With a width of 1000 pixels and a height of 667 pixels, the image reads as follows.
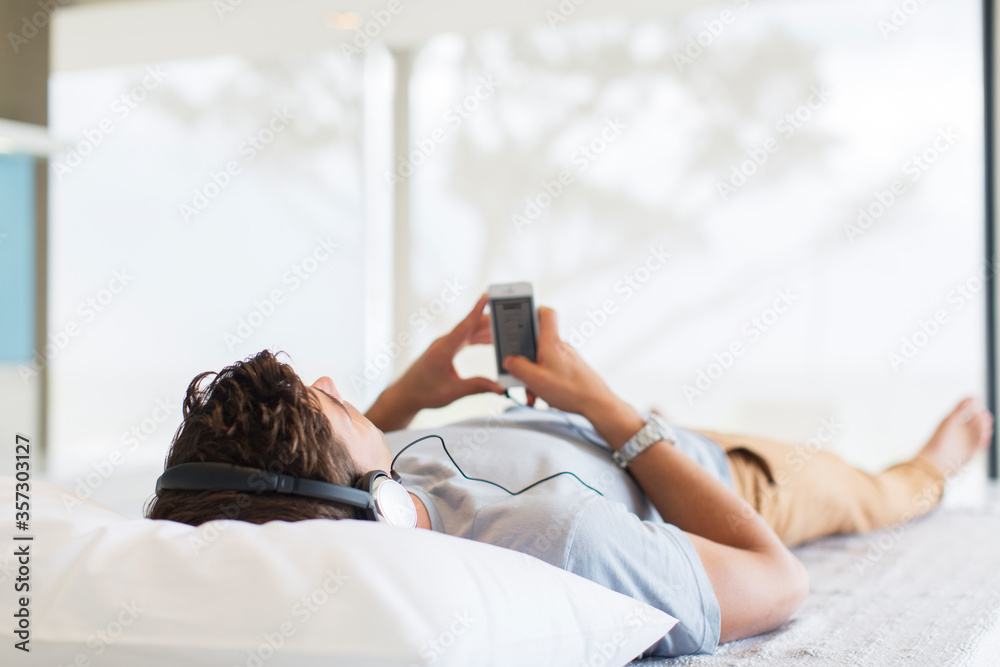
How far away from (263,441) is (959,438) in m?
1.63

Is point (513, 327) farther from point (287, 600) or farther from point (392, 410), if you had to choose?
point (287, 600)

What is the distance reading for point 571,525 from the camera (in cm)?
77

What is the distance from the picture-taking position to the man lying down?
2.45 feet

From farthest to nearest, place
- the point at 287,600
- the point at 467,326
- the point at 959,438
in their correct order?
the point at 959,438
the point at 467,326
the point at 287,600

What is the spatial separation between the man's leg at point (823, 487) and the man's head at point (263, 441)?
797mm

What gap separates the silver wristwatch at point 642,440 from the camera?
106 centimetres

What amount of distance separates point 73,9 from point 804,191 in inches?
117

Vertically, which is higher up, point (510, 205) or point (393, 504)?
point (510, 205)

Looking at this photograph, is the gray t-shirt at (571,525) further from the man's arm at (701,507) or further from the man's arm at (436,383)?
the man's arm at (436,383)

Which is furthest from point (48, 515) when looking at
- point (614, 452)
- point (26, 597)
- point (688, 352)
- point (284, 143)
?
point (284, 143)

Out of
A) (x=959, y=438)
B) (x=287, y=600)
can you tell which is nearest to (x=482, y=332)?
(x=287, y=600)

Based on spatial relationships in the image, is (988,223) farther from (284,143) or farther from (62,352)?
(62,352)

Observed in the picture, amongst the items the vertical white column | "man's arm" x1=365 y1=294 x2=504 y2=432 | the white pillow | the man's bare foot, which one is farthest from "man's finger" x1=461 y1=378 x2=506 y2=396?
the vertical white column

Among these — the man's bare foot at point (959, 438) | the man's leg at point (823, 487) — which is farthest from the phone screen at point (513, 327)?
the man's bare foot at point (959, 438)
